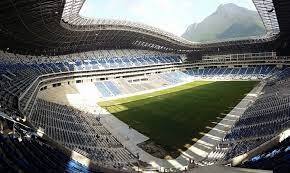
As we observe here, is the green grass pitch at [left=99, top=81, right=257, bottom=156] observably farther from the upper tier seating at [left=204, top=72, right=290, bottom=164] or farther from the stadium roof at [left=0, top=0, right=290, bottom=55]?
the stadium roof at [left=0, top=0, right=290, bottom=55]

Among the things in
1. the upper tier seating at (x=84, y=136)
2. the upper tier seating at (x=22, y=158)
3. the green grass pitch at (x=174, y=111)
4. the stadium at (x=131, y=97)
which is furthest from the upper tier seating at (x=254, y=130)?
the upper tier seating at (x=22, y=158)

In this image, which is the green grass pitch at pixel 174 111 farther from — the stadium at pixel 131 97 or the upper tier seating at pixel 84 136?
the upper tier seating at pixel 84 136

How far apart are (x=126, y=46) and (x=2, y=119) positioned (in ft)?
269

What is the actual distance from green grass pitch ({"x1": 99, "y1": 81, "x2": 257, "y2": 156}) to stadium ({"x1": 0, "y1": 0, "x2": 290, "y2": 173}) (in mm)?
156

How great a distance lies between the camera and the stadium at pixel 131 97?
23.9 meters

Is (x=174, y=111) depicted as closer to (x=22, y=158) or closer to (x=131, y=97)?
(x=131, y=97)

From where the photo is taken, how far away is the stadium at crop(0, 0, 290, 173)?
2388 centimetres

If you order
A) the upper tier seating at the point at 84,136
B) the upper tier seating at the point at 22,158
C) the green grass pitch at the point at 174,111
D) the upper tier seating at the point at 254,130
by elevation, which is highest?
the upper tier seating at the point at 22,158

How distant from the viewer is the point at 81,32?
234 feet

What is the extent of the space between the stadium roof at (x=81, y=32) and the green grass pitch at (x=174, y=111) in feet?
52.6

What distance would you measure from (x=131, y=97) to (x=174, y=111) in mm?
19192

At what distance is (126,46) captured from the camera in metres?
101

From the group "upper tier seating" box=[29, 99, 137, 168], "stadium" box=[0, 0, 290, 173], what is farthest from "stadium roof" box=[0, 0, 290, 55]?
"upper tier seating" box=[29, 99, 137, 168]

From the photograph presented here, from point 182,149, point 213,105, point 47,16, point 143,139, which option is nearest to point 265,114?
point 182,149
